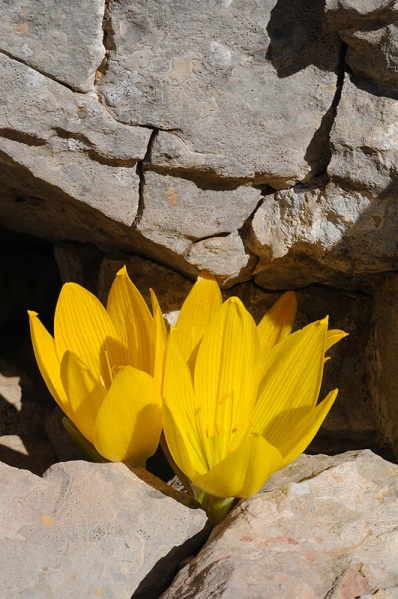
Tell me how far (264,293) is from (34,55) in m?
0.72

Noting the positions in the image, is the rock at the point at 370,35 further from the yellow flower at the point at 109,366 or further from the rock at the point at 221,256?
the yellow flower at the point at 109,366

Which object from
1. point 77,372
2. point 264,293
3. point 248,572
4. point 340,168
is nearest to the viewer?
point 248,572

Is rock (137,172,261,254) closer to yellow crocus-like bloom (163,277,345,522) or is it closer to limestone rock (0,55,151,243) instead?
limestone rock (0,55,151,243)

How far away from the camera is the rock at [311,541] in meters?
1.18

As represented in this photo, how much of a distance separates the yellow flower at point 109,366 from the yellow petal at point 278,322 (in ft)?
0.82

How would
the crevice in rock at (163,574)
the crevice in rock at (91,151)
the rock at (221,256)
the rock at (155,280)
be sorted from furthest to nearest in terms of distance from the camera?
the rock at (155,280)
the rock at (221,256)
the crevice in rock at (91,151)
the crevice in rock at (163,574)

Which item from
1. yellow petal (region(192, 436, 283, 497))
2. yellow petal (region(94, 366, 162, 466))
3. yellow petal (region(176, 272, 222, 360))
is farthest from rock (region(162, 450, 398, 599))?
yellow petal (region(176, 272, 222, 360))

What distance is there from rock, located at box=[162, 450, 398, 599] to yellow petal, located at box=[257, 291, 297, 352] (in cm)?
28

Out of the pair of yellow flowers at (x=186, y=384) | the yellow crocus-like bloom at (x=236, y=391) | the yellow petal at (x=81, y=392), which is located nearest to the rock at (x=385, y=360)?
the pair of yellow flowers at (x=186, y=384)

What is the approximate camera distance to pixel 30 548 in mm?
1267

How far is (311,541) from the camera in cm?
128

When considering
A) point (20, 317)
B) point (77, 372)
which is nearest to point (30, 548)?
point (77, 372)

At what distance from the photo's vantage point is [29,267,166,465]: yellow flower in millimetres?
1375

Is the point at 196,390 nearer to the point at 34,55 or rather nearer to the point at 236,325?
the point at 236,325
